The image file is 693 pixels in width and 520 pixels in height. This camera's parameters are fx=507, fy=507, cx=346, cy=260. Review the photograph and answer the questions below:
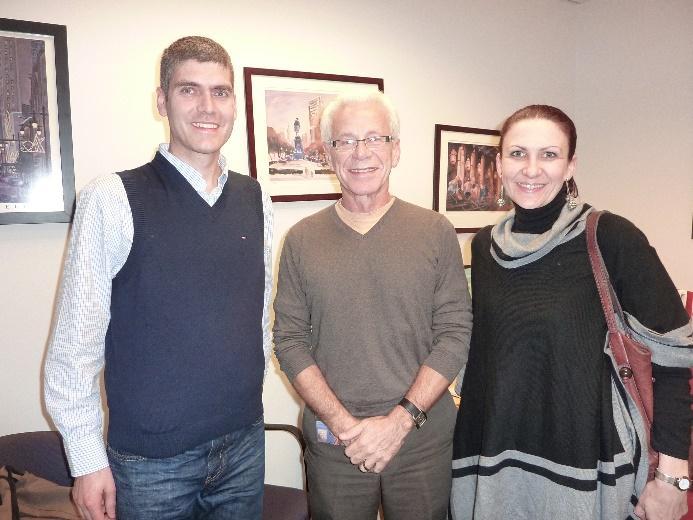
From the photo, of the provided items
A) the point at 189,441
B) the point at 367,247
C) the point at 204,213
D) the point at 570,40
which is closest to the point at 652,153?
the point at 570,40

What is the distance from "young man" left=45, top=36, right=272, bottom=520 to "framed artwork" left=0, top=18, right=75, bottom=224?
0.83 meters

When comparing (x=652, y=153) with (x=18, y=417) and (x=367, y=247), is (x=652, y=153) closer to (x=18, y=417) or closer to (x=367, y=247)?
(x=367, y=247)

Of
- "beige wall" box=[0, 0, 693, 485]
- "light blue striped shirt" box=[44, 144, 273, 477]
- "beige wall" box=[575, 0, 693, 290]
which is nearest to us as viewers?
"light blue striped shirt" box=[44, 144, 273, 477]

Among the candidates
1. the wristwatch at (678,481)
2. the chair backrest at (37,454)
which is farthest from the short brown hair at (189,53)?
the wristwatch at (678,481)

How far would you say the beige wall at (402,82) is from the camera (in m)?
1.99

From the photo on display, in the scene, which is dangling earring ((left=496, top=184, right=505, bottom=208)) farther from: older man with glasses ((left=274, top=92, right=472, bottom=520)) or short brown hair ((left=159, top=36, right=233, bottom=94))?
short brown hair ((left=159, top=36, right=233, bottom=94))

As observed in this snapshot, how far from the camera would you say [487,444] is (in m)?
1.49

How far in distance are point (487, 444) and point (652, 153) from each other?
8.19ft

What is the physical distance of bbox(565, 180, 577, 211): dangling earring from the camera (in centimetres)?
143

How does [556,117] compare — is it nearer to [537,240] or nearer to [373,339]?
[537,240]

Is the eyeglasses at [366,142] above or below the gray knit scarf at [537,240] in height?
above

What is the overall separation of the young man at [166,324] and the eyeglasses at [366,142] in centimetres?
37

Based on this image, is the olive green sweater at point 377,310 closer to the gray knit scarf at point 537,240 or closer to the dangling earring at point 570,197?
the gray knit scarf at point 537,240

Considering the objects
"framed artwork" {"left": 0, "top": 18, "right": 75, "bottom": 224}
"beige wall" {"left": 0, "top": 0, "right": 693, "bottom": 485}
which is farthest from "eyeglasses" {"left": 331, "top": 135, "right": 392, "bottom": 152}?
"framed artwork" {"left": 0, "top": 18, "right": 75, "bottom": 224}
